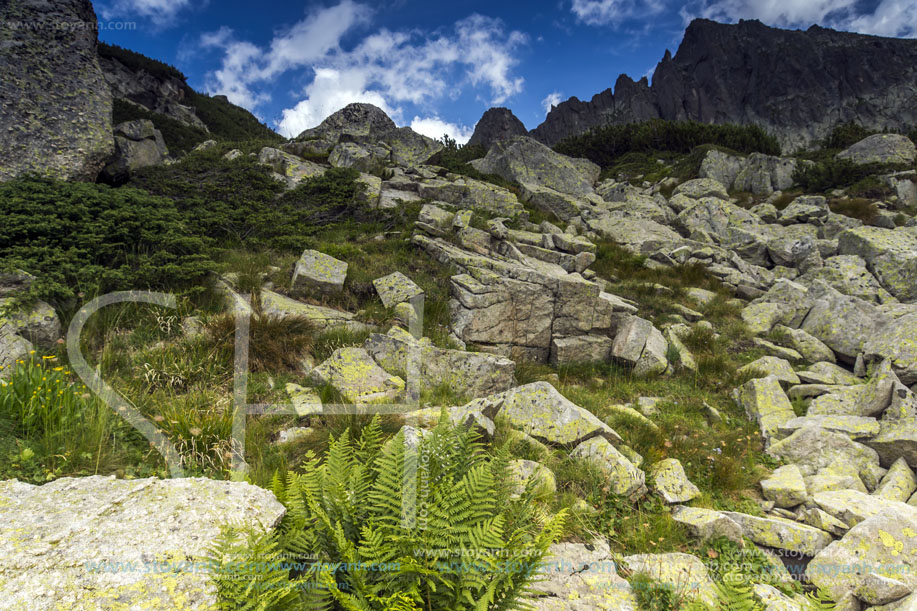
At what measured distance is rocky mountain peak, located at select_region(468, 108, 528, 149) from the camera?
74.7 m

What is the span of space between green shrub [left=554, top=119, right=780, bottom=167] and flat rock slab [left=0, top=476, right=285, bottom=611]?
101ft

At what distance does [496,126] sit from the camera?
77.6 meters

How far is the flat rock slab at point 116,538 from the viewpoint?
6.00 ft

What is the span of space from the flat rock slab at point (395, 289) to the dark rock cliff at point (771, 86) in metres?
68.0

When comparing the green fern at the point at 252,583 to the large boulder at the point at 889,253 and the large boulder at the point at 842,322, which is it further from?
the large boulder at the point at 889,253

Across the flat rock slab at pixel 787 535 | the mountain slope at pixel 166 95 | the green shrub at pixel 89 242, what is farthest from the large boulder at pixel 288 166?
the flat rock slab at pixel 787 535

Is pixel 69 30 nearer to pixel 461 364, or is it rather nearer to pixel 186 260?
pixel 186 260

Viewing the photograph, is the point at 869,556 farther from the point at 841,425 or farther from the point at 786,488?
the point at 841,425

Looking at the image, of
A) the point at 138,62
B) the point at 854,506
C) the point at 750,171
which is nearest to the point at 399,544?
the point at 854,506

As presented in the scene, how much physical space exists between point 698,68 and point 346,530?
124 meters

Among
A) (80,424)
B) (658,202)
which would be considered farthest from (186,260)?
(658,202)

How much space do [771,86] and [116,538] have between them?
112578 millimetres

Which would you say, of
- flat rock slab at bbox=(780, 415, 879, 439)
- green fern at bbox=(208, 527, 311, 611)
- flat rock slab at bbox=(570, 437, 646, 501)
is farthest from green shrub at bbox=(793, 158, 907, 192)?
green fern at bbox=(208, 527, 311, 611)

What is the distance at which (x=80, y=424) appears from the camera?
12.0 ft
